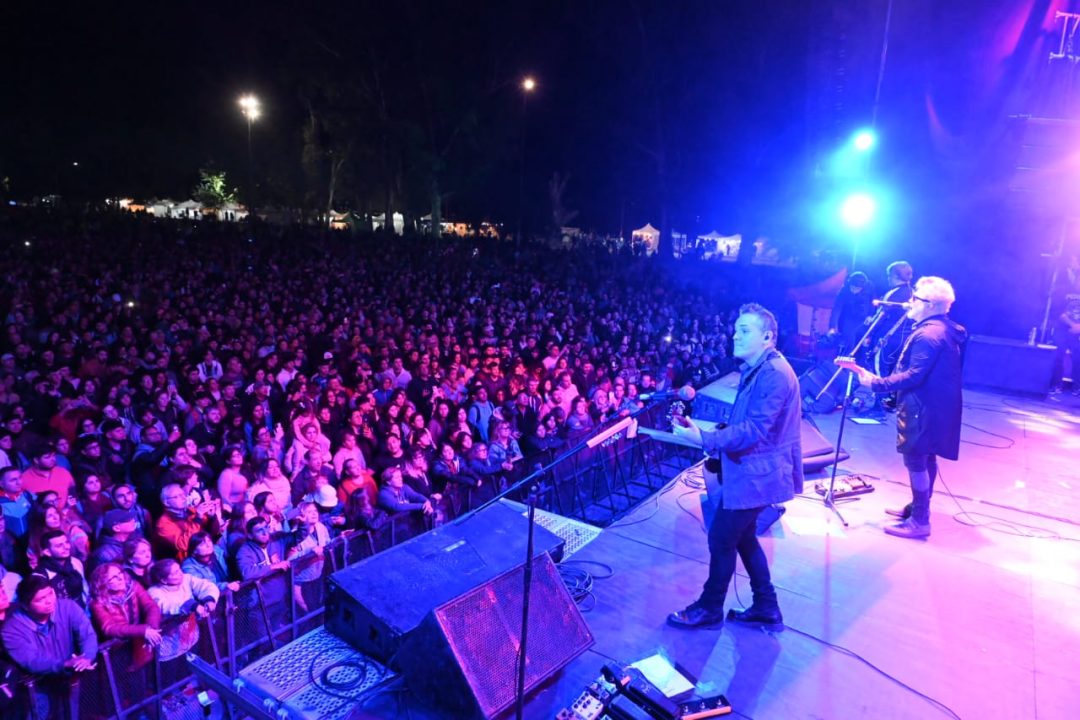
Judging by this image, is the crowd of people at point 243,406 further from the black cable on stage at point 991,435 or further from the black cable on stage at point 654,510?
the black cable on stage at point 991,435

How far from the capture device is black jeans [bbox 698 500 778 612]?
3.06 m

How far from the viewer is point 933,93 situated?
1012cm

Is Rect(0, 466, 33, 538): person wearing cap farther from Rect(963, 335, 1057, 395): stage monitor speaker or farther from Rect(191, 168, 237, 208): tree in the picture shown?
Rect(191, 168, 237, 208): tree

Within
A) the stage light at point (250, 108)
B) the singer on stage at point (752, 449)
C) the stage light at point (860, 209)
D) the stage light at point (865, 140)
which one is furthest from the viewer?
the stage light at point (250, 108)

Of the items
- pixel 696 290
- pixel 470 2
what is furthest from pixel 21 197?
pixel 696 290

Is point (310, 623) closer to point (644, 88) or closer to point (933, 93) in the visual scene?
point (933, 93)

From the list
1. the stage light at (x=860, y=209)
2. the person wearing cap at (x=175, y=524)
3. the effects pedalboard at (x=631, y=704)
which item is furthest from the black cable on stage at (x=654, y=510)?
the stage light at (x=860, y=209)

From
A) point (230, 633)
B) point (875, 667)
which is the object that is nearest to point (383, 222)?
point (230, 633)

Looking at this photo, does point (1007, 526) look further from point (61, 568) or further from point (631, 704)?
point (61, 568)

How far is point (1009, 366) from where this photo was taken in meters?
8.79

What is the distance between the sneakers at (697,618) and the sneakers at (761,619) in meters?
0.10

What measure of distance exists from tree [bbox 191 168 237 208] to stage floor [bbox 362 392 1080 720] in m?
35.6

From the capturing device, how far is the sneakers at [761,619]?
3.23 m

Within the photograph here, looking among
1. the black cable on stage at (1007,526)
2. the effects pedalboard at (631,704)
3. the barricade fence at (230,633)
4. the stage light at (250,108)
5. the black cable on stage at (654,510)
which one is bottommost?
the barricade fence at (230,633)
